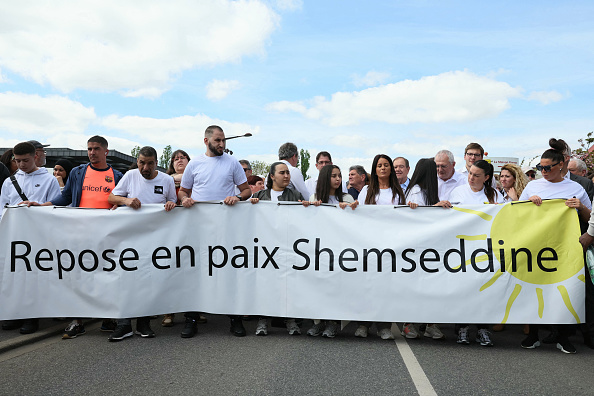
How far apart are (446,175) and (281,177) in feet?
8.39

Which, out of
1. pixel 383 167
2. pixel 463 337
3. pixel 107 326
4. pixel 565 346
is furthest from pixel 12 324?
pixel 565 346

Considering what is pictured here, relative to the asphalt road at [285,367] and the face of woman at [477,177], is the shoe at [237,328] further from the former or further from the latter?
the face of woman at [477,177]

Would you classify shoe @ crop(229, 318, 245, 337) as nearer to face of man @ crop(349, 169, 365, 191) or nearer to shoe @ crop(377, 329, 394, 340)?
shoe @ crop(377, 329, 394, 340)

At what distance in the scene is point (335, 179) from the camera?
6273 millimetres

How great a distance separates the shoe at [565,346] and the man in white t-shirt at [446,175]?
2.49 m

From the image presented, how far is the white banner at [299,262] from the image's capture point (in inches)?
221

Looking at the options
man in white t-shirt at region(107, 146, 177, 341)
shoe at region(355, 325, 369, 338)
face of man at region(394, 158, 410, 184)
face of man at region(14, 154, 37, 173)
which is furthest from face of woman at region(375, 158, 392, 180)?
face of man at region(14, 154, 37, 173)

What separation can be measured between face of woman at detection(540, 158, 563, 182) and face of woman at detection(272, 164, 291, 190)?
2.83m

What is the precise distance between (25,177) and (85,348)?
2616 mm

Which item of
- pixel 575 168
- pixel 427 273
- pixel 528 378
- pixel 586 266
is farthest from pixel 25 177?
pixel 575 168

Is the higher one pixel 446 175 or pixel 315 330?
pixel 446 175

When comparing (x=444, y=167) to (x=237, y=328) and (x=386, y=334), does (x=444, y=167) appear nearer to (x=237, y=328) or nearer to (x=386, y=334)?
(x=386, y=334)

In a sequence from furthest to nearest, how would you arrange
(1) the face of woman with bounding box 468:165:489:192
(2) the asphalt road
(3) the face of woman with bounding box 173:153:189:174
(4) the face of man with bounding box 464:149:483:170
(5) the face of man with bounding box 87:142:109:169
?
(3) the face of woman with bounding box 173:153:189:174 → (4) the face of man with bounding box 464:149:483:170 → (1) the face of woman with bounding box 468:165:489:192 → (5) the face of man with bounding box 87:142:109:169 → (2) the asphalt road

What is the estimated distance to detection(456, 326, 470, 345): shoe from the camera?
5555mm
